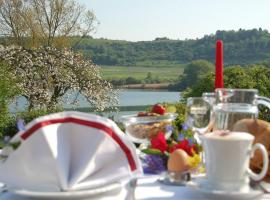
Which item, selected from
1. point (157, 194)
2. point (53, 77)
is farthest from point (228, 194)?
point (53, 77)

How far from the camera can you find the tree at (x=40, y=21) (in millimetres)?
20219

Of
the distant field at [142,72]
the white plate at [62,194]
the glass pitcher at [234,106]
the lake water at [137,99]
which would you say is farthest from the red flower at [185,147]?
the distant field at [142,72]

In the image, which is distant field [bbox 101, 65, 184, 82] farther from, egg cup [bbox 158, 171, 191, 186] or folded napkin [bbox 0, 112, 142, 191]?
folded napkin [bbox 0, 112, 142, 191]

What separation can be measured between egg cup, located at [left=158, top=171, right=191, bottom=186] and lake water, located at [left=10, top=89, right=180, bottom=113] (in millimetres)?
11638

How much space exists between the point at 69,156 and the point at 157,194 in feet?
0.72

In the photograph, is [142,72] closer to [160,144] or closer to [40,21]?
[40,21]

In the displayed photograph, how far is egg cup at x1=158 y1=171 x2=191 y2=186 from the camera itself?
130cm

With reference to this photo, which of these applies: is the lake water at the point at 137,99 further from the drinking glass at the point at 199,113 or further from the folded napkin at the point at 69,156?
the folded napkin at the point at 69,156

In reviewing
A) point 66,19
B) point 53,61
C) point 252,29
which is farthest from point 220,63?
point 252,29

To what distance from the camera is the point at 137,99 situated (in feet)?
76.5

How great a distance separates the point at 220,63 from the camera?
165cm

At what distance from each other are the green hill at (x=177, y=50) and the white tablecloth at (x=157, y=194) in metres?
18.7

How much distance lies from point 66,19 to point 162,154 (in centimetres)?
2036

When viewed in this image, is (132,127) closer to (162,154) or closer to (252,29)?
(162,154)
